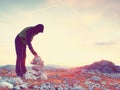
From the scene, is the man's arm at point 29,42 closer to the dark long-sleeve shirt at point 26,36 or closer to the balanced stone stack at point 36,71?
the dark long-sleeve shirt at point 26,36

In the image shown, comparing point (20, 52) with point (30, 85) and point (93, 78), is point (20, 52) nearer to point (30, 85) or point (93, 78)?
point (30, 85)

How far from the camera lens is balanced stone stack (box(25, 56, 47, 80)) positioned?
1809 cm

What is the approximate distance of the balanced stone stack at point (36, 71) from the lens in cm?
1809

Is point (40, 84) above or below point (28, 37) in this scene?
below

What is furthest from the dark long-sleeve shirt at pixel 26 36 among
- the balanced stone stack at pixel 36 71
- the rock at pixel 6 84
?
the rock at pixel 6 84

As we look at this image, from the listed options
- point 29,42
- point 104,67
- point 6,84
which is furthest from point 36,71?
point 104,67

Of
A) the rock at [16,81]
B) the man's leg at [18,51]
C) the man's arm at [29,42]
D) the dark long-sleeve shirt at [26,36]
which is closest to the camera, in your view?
the rock at [16,81]

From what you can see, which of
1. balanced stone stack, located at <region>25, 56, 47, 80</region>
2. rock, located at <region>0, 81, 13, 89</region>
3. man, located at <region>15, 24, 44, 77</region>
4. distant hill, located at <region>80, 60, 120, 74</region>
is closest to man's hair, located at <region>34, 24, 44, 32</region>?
man, located at <region>15, 24, 44, 77</region>

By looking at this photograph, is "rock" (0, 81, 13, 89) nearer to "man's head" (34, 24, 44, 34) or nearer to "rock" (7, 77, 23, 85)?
"rock" (7, 77, 23, 85)

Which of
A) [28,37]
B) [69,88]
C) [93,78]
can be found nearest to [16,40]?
[28,37]

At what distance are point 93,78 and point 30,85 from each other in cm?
604

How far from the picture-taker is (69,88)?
17.6 metres

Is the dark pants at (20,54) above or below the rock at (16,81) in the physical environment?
above

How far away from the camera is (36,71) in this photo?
18641mm
